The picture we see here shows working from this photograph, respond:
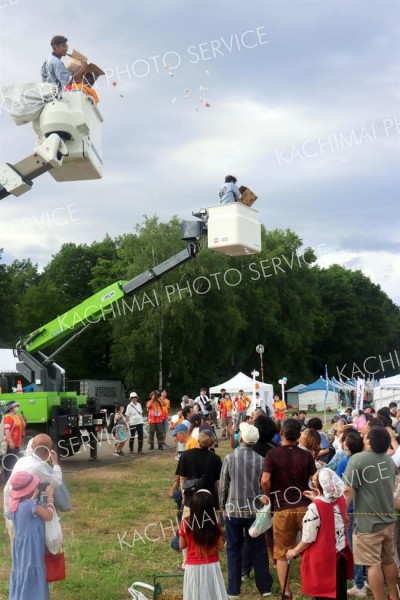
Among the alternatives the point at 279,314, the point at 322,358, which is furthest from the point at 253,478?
the point at 322,358

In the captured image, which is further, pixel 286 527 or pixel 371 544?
pixel 286 527

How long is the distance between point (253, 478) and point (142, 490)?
22.8 ft

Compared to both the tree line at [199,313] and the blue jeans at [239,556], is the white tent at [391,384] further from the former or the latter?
the tree line at [199,313]

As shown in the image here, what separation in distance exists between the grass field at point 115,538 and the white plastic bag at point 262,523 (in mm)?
750

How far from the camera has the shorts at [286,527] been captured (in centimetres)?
657

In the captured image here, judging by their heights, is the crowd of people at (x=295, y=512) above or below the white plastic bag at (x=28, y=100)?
below

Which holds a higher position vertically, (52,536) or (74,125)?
→ (74,125)

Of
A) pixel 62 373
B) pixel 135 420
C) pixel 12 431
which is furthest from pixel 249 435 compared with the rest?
pixel 135 420

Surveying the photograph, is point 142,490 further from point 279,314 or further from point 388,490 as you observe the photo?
point 279,314

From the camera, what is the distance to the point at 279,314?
62.2m

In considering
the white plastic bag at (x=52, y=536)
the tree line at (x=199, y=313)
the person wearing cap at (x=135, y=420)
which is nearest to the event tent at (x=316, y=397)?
the tree line at (x=199, y=313)

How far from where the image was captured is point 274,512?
6676mm

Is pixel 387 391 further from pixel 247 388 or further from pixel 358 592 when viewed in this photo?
pixel 358 592

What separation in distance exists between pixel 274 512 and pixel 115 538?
362 centimetres
